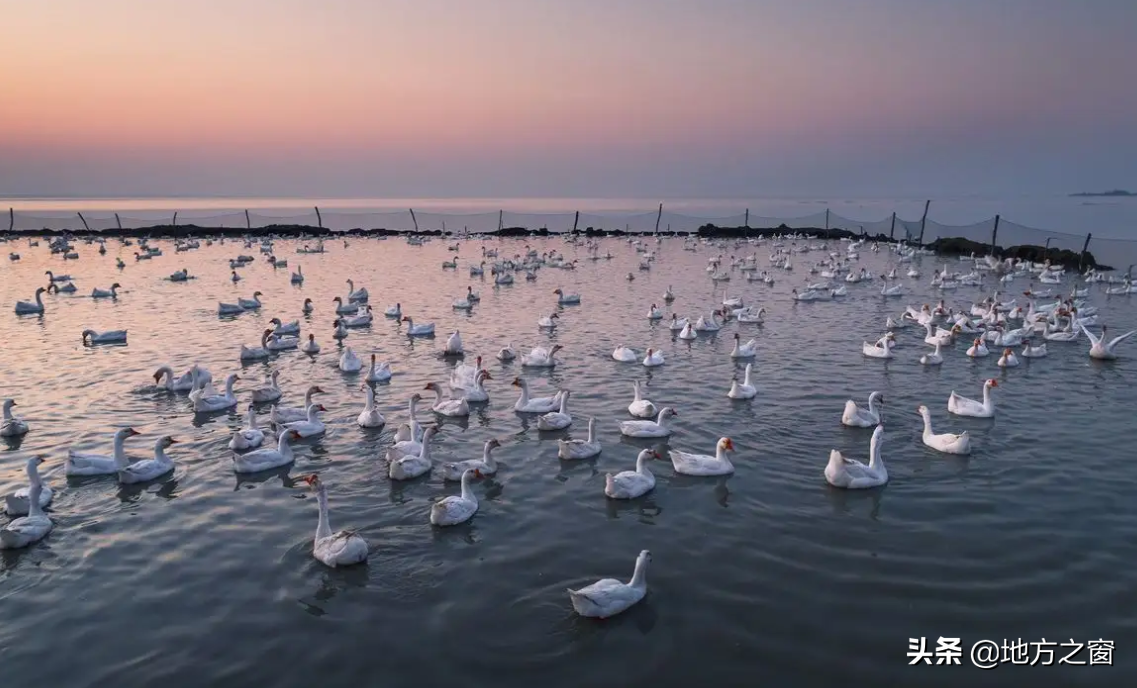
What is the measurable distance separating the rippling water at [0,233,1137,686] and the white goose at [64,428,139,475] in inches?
10.2

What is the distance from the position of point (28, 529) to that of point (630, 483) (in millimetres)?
8839

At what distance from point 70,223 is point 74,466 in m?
87.5

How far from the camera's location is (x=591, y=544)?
1048cm

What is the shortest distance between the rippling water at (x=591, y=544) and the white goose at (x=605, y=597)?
0.16 m

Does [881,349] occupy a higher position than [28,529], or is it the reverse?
[881,349]

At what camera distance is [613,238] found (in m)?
70.8

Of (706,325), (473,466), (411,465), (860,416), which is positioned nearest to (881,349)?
(706,325)

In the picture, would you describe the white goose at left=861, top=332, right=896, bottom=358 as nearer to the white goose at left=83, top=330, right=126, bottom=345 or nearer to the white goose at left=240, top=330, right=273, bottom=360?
the white goose at left=240, top=330, right=273, bottom=360

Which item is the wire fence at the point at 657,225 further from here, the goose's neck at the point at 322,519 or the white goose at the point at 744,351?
the goose's neck at the point at 322,519

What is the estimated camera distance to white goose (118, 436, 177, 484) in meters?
12.4

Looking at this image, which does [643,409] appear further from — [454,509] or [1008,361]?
[1008,361]

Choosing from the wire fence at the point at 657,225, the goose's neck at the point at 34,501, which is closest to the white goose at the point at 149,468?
the goose's neck at the point at 34,501

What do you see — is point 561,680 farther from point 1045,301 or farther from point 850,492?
→ point 1045,301

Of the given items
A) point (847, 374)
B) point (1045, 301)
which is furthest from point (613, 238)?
point (847, 374)
